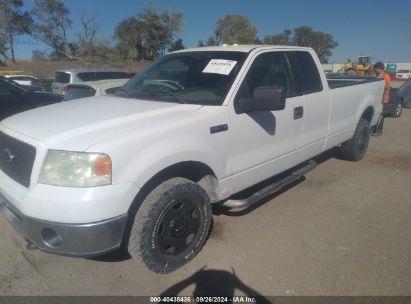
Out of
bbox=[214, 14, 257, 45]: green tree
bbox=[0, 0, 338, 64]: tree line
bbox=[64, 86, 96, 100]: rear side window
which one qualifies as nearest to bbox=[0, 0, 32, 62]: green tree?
bbox=[0, 0, 338, 64]: tree line

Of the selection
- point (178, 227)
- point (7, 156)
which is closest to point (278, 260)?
point (178, 227)

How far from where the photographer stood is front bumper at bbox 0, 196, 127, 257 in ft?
8.16

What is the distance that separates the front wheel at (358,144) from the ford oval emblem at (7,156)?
511 centimetres

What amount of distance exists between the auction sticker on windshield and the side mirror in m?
0.39

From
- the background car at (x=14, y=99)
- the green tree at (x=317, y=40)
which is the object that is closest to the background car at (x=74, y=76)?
the background car at (x=14, y=99)

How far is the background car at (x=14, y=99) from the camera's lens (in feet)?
21.2

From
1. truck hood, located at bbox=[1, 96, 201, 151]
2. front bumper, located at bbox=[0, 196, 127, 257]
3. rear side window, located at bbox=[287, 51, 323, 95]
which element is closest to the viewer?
front bumper, located at bbox=[0, 196, 127, 257]

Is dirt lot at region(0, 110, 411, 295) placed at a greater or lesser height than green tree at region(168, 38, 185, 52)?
lesser

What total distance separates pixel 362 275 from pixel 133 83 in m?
3.16

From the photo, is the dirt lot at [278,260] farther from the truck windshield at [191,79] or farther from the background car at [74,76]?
the background car at [74,76]

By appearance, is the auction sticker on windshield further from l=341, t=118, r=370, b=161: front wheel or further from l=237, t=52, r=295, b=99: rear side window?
l=341, t=118, r=370, b=161: front wheel

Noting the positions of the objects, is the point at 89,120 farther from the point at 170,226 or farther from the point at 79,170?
the point at 170,226

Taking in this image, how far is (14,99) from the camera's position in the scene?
6617mm

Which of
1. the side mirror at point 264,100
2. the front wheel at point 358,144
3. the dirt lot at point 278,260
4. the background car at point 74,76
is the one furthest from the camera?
the background car at point 74,76
